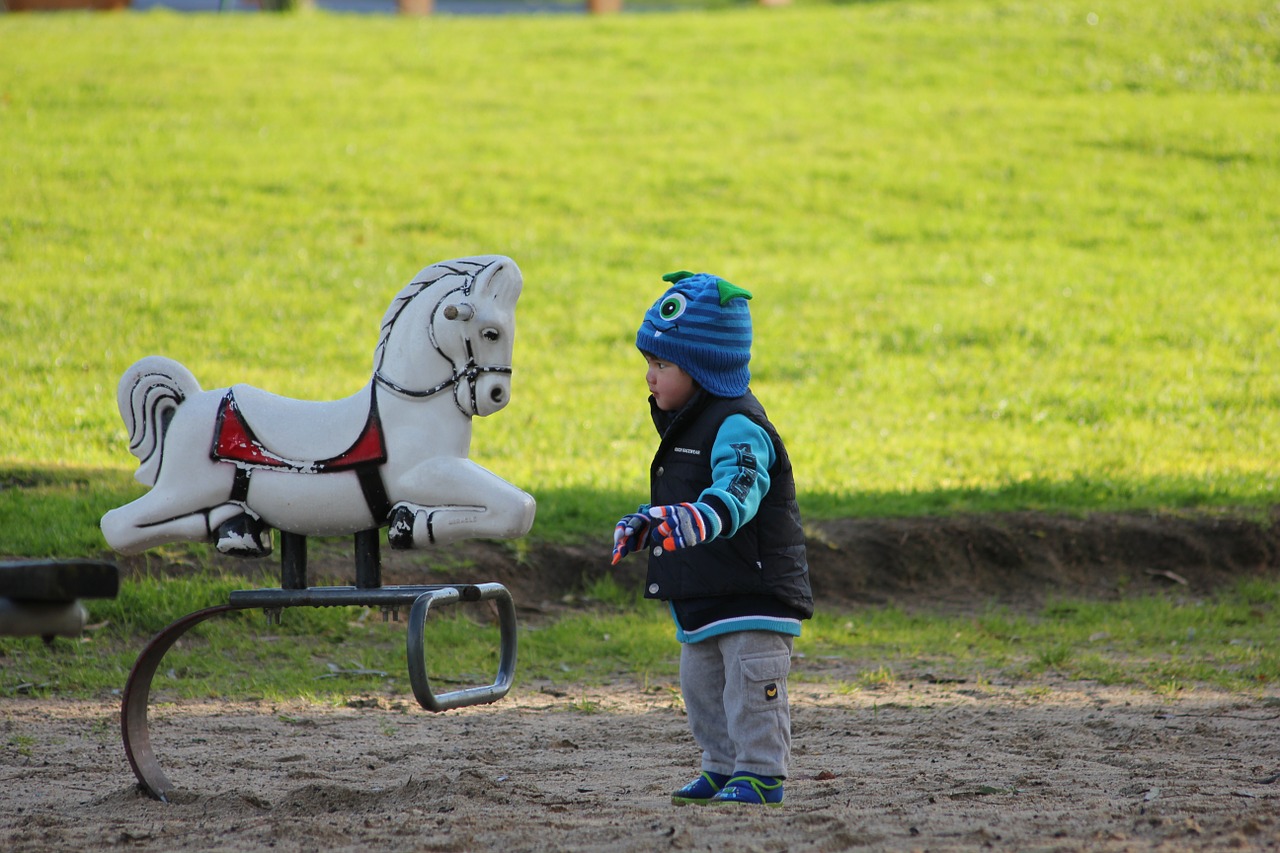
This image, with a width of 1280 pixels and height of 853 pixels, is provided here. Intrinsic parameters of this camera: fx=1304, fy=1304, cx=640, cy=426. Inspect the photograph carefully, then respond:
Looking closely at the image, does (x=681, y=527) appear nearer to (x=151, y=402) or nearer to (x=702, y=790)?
(x=702, y=790)

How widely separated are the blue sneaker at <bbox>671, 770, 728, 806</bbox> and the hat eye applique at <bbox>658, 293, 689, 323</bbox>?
1.39 m

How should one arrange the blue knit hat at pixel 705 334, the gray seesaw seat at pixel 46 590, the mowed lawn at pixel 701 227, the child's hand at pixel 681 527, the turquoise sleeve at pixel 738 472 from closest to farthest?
1. the gray seesaw seat at pixel 46 590
2. the child's hand at pixel 681 527
3. the turquoise sleeve at pixel 738 472
4. the blue knit hat at pixel 705 334
5. the mowed lawn at pixel 701 227

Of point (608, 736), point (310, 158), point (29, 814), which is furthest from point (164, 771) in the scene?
point (310, 158)

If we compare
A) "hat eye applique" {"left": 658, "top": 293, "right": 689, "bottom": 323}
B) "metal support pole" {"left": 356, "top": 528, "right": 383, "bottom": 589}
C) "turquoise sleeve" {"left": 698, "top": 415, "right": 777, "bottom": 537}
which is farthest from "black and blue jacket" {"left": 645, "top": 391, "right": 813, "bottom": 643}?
"metal support pole" {"left": 356, "top": 528, "right": 383, "bottom": 589}

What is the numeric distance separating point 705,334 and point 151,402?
1653 millimetres

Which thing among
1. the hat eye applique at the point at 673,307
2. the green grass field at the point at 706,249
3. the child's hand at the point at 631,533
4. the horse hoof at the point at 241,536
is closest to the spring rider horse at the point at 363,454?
the horse hoof at the point at 241,536

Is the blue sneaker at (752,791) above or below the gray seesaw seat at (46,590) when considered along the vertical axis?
below

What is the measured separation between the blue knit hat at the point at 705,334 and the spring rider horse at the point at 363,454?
0.44m

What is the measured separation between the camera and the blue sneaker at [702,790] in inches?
153

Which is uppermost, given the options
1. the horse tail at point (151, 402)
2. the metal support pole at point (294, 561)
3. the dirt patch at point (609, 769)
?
the horse tail at point (151, 402)

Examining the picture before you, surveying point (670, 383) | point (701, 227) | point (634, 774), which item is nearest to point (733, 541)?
point (670, 383)

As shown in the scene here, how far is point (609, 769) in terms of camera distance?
4488 millimetres

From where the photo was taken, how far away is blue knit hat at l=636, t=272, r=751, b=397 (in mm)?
3846

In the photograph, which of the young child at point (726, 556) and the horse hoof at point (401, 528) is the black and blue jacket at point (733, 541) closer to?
the young child at point (726, 556)
